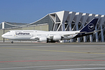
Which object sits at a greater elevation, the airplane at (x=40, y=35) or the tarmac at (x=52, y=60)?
the airplane at (x=40, y=35)

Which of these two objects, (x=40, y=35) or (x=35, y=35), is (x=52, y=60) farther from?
(x=40, y=35)

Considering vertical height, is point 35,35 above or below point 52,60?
above

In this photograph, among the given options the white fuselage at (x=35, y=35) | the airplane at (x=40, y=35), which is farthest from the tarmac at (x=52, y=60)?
the white fuselage at (x=35, y=35)

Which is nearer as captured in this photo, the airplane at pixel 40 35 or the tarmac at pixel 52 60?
the tarmac at pixel 52 60

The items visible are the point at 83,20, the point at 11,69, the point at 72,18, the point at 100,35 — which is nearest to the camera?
the point at 11,69

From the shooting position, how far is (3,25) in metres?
112

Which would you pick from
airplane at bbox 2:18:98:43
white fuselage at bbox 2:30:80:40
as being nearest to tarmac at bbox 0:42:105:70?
airplane at bbox 2:18:98:43

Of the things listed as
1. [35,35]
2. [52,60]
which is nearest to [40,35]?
[35,35]

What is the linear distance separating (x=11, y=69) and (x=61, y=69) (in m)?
2.51

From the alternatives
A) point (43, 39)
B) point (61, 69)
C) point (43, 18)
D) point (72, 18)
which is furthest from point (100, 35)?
point (61, 69)

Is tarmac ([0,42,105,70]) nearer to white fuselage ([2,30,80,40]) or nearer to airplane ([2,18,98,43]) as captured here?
airplane ([2,18,98,43])

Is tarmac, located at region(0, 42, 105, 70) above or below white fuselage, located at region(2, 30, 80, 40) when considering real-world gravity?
below

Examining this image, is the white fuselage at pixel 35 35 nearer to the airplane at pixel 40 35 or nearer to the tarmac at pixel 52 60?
the airplane at pixel 40 35

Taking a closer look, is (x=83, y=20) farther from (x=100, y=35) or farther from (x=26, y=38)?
(x=26, y=38)
